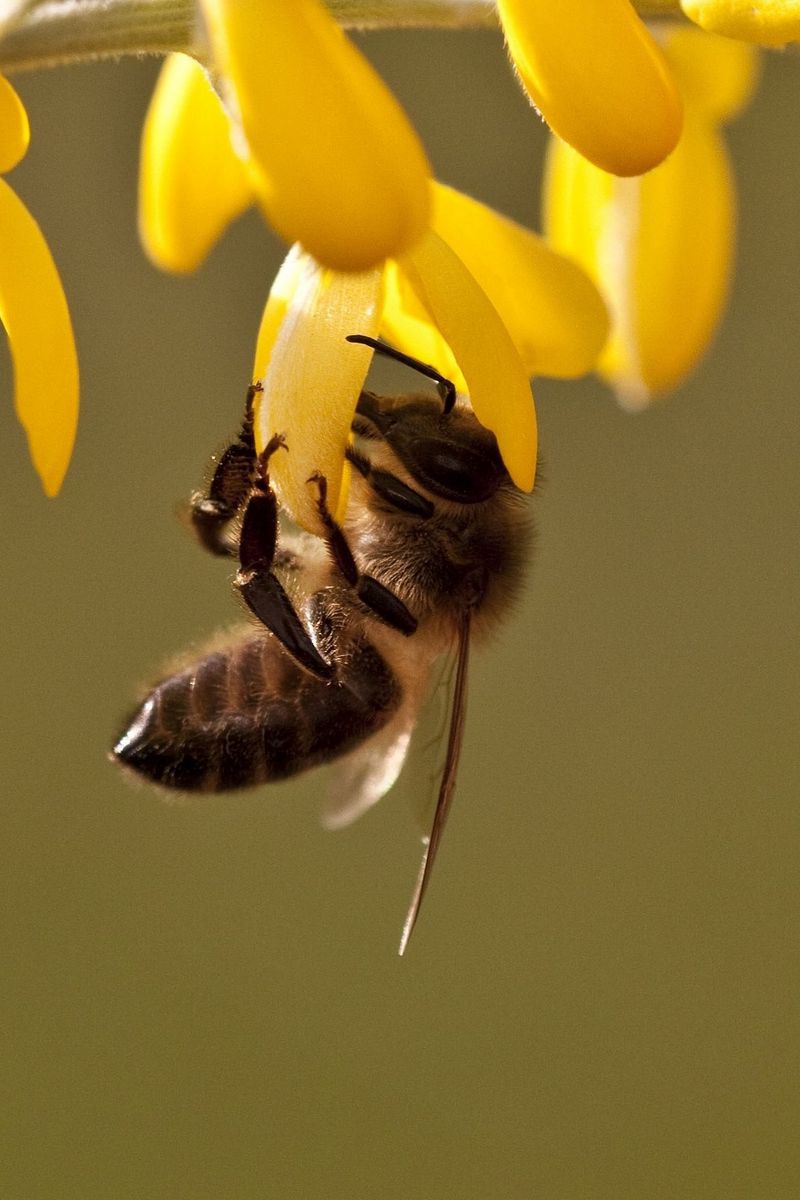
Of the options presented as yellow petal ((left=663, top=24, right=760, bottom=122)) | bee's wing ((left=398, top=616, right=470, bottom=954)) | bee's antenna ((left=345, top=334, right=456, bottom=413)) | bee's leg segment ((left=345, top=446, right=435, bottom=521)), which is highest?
yellow petal ((left=663, top=24, right=760, bottom=122))

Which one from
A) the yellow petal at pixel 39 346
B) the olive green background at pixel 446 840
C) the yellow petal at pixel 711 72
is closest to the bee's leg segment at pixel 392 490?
the yellow petal at pixel 39 346

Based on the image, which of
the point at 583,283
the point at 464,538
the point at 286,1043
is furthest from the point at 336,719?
the point at 286,1043

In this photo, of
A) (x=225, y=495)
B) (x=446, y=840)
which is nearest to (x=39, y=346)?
(x=225, y=495)

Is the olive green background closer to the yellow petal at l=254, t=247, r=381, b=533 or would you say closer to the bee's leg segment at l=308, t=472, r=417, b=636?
the bee's leg segment at l=308, t=472, r=417, b=636

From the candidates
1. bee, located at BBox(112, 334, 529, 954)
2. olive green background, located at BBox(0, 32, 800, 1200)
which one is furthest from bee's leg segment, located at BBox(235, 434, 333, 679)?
olive green background, located at BBox(0, 32, 800, 1200)

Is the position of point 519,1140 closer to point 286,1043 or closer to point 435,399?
point 286,1043

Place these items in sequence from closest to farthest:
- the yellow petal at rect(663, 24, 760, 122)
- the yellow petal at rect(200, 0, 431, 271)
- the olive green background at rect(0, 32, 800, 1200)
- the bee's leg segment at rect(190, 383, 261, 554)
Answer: the yellow petal at rect(200, 0, 431, 271)
the bee's leg segment at rect(190, 383, 261, 554)
the yellow petal at rect(663, 24, 760, 122)
the olive green background at rect(0, 32, 800, 1200)
